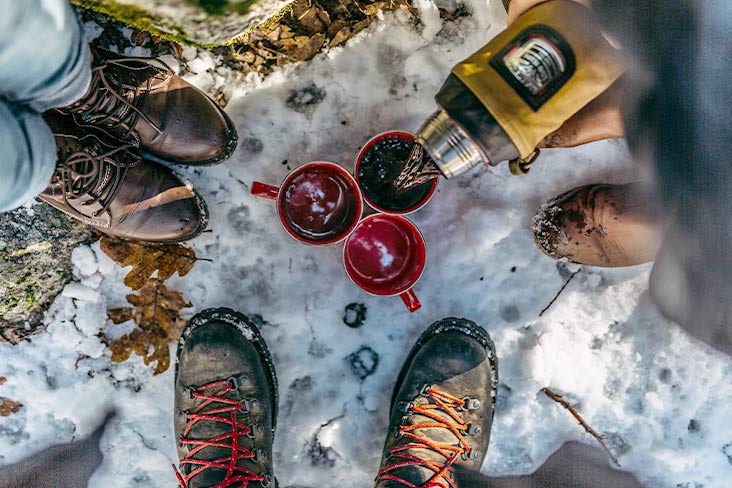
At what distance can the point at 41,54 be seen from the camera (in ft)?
3.99

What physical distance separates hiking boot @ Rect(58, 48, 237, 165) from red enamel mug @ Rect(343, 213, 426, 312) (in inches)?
25.7

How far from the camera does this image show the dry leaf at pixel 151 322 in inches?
85.3

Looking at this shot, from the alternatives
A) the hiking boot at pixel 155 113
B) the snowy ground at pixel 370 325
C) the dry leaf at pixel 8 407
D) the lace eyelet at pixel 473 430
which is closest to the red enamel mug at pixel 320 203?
the snowy ground at pixel 370 325

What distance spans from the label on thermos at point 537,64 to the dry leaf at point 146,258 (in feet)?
4.85

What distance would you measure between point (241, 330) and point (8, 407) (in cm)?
106

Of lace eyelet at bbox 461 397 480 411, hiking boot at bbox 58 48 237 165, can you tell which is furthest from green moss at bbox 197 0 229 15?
lace eyelet at bbox 461 397 480 411

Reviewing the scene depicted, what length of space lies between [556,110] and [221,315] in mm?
1513

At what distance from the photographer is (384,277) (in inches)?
83.7

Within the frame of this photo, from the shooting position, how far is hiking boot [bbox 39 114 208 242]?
68.0 inches

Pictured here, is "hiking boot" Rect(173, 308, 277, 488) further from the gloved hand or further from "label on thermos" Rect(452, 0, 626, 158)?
the gloved hand

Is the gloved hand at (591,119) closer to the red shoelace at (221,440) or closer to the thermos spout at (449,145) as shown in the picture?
the thermos spout at (449,145)

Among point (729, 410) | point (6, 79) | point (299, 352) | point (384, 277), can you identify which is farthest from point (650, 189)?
point (6, 79)

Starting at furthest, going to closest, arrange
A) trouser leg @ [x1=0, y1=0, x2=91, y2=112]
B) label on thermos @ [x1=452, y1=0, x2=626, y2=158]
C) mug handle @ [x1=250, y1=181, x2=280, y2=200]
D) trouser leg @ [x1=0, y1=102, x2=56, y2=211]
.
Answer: mug handle @ [x1=250, y1=181, x2=280, y2=200] < label on thermos @ [x1=452, y1=0, x2=626, y2=158] < trouser leg @ [x1=0, y1=102, x2=56, y2=211] < trouser leg @ [x1=0, y1=0, x2=91, y2=112]

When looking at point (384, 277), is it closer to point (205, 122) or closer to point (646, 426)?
point (205, 122)
